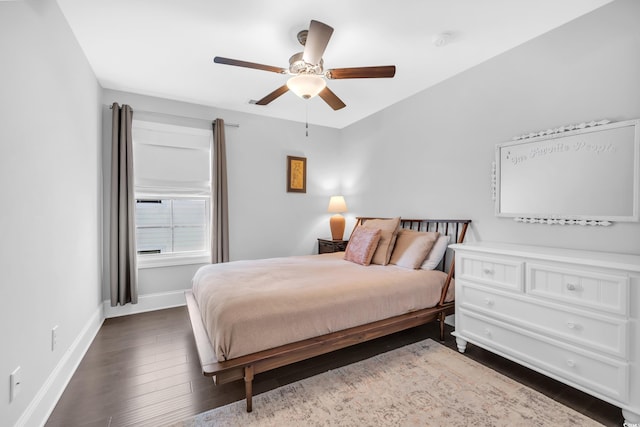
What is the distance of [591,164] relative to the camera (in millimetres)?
2168

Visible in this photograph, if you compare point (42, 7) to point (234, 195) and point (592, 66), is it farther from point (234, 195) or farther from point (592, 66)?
point (592, 66)

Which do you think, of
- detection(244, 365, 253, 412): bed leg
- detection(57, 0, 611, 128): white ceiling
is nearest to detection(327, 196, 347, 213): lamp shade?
detection(57, 0, 611, 128): white ceiling

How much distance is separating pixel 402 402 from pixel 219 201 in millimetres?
3226

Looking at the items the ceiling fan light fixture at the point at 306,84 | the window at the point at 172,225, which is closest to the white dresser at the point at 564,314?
the ceiling fan light fixture at the point at 306,84

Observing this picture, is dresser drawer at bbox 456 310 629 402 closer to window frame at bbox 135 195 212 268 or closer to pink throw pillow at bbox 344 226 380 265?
pink throw pillow at bbox 344 226 380 265

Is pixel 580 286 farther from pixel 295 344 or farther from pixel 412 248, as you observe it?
pixel 295 344

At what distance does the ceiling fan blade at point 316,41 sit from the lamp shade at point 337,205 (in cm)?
281

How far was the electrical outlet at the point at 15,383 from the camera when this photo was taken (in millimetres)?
1391

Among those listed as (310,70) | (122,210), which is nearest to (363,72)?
(310,70)

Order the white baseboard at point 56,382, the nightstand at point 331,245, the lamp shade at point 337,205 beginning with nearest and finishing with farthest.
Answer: the white baseboard at point 56,382
the nightstand at point 331,245
the lamp shade at point 337,205

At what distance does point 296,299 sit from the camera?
6.83 feet

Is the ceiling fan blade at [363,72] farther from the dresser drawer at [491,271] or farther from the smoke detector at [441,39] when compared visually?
the dresser drawer at [491,271]

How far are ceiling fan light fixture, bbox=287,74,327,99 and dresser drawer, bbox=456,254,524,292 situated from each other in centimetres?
195

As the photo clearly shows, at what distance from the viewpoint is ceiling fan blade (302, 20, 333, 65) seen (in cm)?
182
